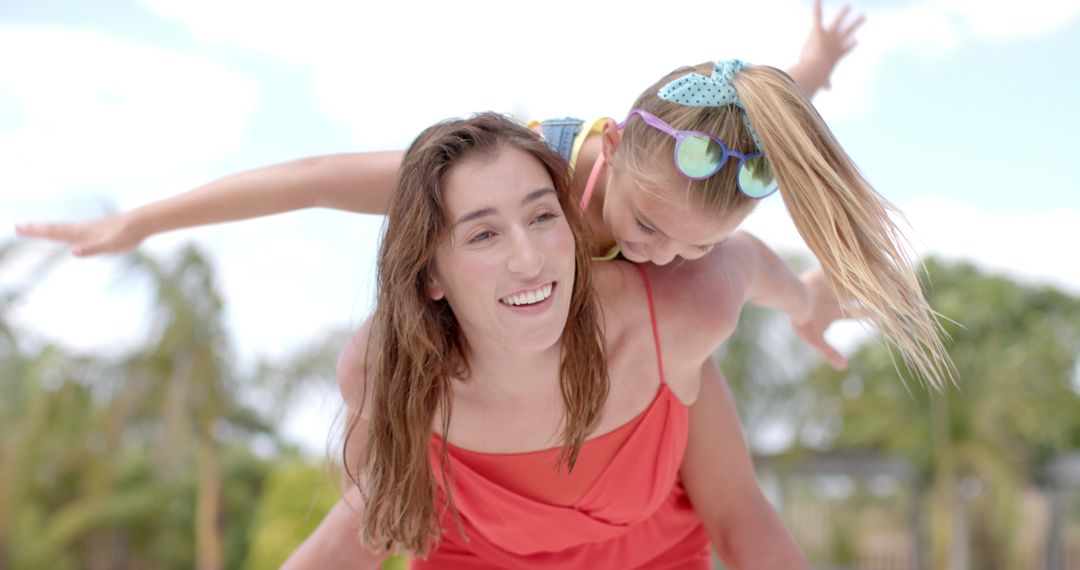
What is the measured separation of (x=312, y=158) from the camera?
2.69m

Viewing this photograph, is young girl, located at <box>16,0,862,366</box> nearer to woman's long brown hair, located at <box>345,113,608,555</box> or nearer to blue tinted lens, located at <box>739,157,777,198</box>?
blue tinted lens, located at <box>739,157,777,198</box>

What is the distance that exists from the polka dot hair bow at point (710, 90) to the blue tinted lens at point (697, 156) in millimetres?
92

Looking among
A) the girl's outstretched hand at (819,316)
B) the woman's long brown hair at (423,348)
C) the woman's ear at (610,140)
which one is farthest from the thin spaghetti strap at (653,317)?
the girl's outstretched hand at (819,316)

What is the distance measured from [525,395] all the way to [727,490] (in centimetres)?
70

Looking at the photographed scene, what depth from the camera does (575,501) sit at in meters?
2.69

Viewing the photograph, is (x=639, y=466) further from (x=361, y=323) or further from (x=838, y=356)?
(x=838, y=356)

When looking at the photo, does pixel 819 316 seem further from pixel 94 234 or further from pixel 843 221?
pixel 94 234

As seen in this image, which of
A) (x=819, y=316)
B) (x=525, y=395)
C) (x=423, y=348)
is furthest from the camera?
(x=819, y=316)

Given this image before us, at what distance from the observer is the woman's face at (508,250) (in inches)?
89.5

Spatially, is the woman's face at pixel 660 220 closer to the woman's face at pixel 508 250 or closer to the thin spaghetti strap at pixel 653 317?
the thin spaghetti strap at pixel 653 317

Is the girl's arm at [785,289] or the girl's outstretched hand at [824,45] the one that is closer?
the girl's arm at [785,289]

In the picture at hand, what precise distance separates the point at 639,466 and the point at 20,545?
15.7 m

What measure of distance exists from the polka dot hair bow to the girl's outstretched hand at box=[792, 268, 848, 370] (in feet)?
3.07

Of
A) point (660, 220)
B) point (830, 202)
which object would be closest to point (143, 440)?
point (660, 220)
